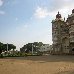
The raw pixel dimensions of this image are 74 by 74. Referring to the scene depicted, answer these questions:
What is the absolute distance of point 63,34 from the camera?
74250mm

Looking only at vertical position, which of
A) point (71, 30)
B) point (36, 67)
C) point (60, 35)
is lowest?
point (36, 67)

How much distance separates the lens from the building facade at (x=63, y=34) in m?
69.3

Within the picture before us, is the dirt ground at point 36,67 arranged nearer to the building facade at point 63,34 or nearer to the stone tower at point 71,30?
the stone tower at point 71,30

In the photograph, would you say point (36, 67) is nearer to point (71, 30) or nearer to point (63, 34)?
point (71, 30)

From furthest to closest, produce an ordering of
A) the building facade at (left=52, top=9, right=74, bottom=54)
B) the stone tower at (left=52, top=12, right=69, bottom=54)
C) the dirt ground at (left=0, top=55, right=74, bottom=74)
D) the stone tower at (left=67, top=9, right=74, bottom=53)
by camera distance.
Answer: the stone tower at (left=52, top=12, right=69, bottom=54)
the building facade at (left=52, top=9, right=74, bottom=54)
the stone tower at (left=67, top=9, right=74, bottom=53)
the dirt ground at (left=0, top=55, right=74, bottom=74)

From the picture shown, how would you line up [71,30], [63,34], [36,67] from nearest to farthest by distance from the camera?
1. [36,67]
2. [71,30]
3. [63,34]

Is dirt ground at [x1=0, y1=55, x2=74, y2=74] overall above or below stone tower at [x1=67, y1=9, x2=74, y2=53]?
below

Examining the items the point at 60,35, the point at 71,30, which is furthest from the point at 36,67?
the point at 60,35

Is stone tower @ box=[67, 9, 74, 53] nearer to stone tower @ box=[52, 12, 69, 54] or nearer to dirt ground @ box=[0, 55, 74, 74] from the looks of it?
stone tower @ box=[52, 12, 69, 54]

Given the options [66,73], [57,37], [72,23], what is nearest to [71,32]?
[72,23]

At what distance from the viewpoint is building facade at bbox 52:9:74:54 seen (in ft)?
227

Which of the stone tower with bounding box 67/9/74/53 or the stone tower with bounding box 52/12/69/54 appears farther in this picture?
the stone tower with bounding box 52/12/69/54

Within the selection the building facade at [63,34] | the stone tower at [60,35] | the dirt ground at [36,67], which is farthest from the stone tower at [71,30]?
the dirt ground at [36,67]

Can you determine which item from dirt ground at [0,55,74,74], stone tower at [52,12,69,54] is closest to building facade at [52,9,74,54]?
stone tower at [52,12,69,54]
